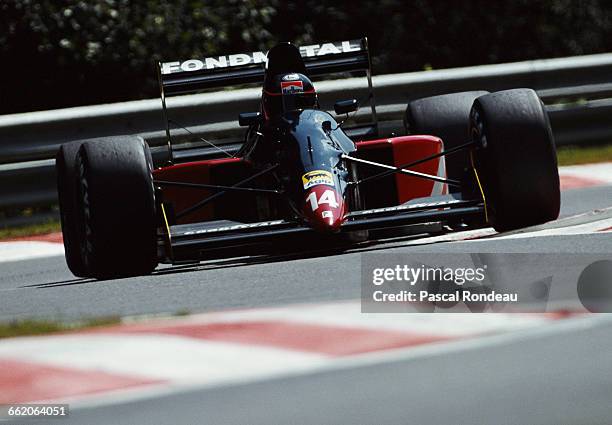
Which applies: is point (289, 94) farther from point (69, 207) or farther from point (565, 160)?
point (565, 160)

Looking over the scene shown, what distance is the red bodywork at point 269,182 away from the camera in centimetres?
779

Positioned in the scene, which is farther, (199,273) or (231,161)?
(231,161)

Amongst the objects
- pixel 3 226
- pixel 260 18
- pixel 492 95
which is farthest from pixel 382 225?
pixel 260 18

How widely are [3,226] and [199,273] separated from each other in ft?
11.3

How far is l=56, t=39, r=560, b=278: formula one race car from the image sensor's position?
6965 millimetres

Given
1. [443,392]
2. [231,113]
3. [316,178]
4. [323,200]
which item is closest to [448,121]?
[316,178]

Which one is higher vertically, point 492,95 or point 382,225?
point 492,95

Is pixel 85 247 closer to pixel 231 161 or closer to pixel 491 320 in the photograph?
pixel 231 161

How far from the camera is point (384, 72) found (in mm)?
16969

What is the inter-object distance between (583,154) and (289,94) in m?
4.25

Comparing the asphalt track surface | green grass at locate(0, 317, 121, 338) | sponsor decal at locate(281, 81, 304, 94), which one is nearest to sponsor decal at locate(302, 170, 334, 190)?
sponsor decal at locate(281, 81, 304, 94)

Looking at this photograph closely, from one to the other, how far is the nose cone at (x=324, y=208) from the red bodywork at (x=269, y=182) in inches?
27.2

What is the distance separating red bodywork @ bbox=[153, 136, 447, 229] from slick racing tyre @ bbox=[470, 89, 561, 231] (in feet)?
2.19

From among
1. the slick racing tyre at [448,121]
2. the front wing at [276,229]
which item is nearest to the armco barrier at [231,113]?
the slick racing tyre at [448,121]
